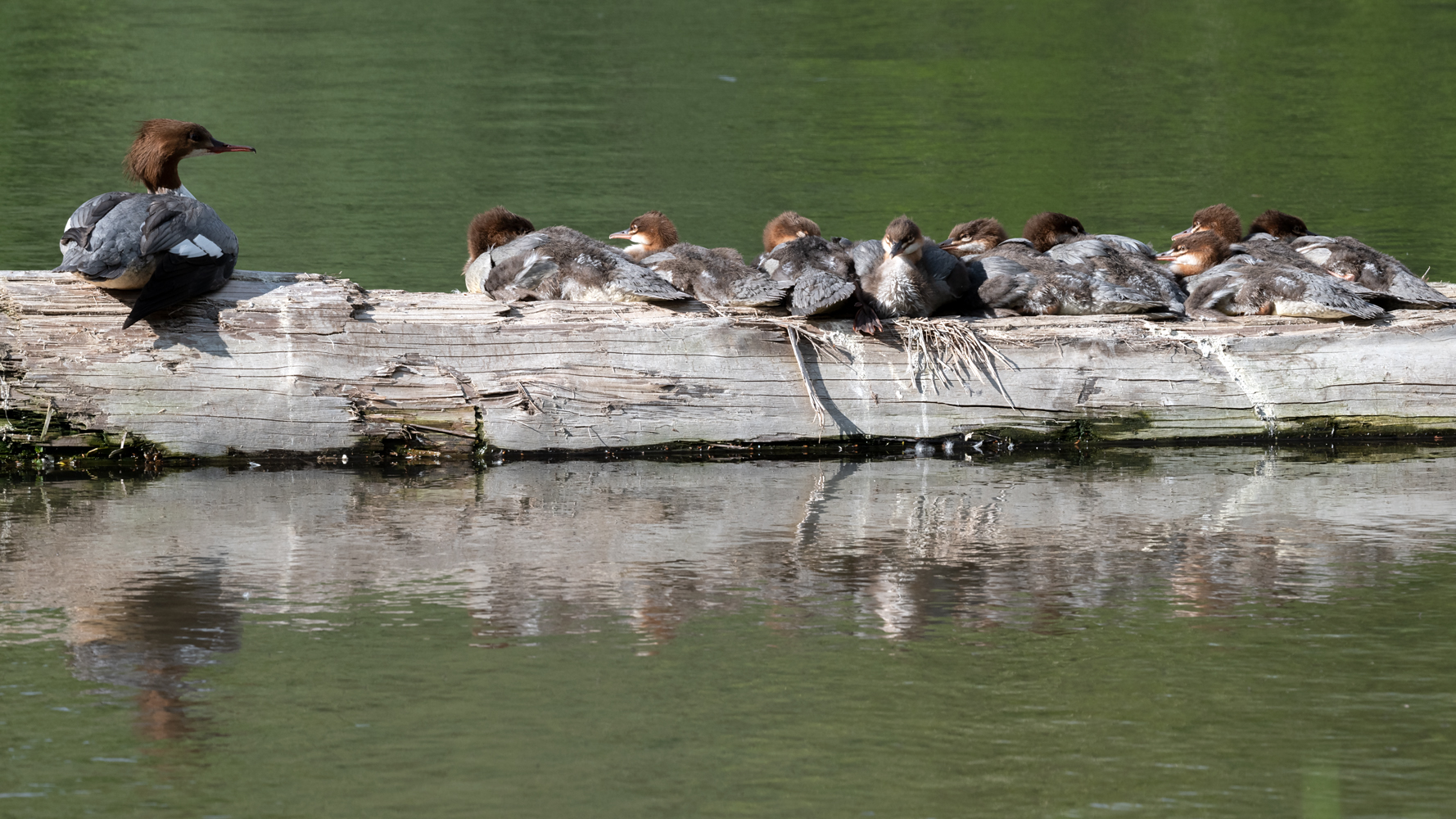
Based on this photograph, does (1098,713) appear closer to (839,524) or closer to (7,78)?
(839,524)

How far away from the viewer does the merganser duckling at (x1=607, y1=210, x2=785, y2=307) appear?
27.9ft

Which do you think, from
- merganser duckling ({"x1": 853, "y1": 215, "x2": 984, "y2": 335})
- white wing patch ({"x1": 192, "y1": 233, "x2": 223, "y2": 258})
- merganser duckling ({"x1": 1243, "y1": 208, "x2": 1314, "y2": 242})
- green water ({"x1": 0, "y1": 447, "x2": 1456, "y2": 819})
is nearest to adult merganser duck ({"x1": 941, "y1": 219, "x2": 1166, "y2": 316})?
merganser duckling ({"x1": 853, "y1": 215, "x2": 984, "y2": 335})

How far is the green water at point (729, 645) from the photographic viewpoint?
4375 mm

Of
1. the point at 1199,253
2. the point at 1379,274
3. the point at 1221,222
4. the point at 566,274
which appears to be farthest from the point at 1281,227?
the point at 566,274

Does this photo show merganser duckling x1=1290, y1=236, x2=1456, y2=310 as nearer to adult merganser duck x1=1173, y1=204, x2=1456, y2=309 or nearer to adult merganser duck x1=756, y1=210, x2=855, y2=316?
adult merganser duck x1=1173, y1=204, x2=1456, y2=309

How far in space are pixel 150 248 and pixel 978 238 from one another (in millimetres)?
4738

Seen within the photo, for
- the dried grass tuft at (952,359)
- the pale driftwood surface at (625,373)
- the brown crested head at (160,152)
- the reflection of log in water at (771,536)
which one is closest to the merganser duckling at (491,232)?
the pale driftwood surface at (625,373)

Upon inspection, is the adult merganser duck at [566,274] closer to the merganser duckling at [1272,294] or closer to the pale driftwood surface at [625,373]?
the pale driftwood surface at [625,373]

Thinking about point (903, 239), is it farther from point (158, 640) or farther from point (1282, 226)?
point (158, 640)

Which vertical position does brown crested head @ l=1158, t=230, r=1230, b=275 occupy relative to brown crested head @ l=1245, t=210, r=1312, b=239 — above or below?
below

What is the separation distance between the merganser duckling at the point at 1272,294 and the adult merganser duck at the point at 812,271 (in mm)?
1885

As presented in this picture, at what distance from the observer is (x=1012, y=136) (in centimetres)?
1873

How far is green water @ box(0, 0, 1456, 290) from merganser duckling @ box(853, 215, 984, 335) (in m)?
4.29

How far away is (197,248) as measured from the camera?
25.4 ft
